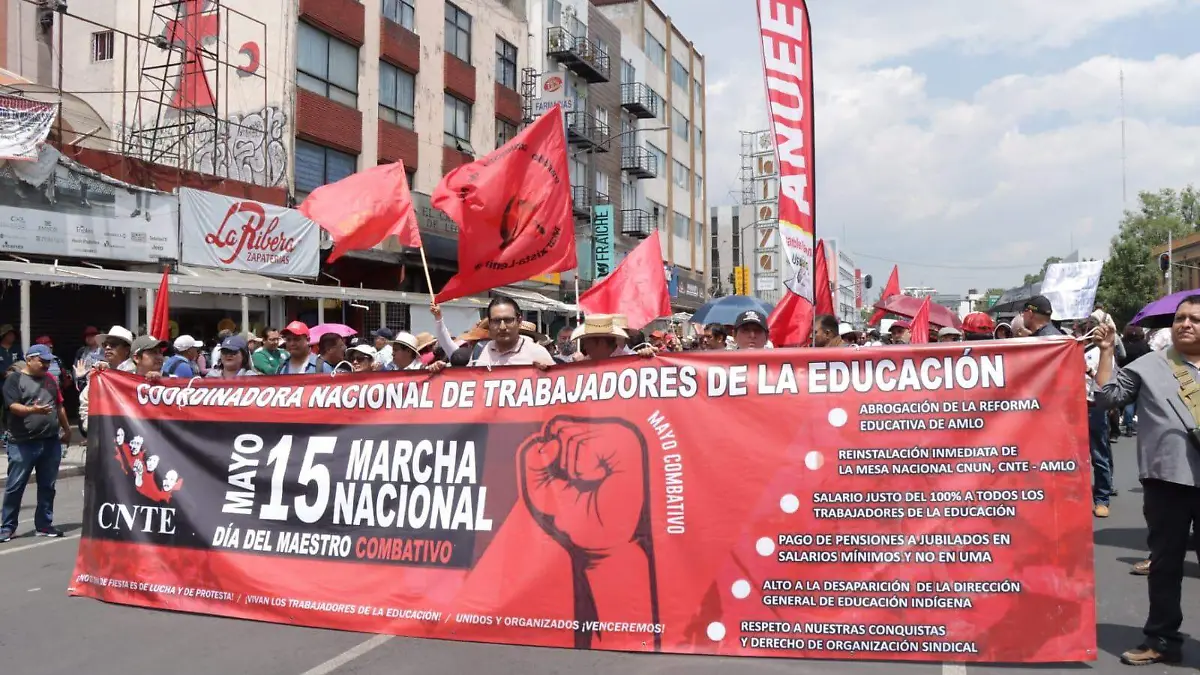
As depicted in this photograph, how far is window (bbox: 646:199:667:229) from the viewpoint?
46.6 m

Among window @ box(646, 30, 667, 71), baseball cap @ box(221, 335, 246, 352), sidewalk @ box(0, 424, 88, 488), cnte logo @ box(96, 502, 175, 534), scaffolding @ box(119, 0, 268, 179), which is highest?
window @ box(646, 30, 667, 71)

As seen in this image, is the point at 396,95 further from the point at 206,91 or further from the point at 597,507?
the point at 597,507

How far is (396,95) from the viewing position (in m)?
26.0

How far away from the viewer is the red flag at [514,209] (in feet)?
22.0

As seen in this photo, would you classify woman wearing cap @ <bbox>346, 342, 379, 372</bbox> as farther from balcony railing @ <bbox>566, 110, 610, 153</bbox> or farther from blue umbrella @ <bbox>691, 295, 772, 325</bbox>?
balcony railing @ <bbox>566, 110, 610, 153</bbox>

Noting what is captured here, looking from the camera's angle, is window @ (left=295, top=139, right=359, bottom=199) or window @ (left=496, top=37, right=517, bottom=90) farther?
window @ (left=496, top=37, right=517, bottom=90)

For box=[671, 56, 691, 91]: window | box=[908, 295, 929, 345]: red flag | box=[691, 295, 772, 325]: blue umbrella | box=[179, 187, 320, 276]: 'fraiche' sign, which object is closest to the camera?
box=[691, 295, 772, 325]: blue umbrella

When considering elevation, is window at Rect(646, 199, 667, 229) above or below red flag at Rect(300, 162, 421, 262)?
above

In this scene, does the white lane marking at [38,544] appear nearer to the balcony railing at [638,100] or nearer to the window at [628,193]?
the window at [628,193]

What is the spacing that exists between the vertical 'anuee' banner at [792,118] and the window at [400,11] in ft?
67.6

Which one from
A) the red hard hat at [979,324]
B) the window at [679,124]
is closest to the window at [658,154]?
the window at [679,124]

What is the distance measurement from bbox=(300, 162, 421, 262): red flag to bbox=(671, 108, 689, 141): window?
145ft

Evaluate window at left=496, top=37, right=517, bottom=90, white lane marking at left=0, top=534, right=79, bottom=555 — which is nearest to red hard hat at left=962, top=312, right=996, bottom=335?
white lane marking at left=0, top=534, right=79, bottom=555

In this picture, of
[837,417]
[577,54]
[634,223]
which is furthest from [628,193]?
[837,417]
